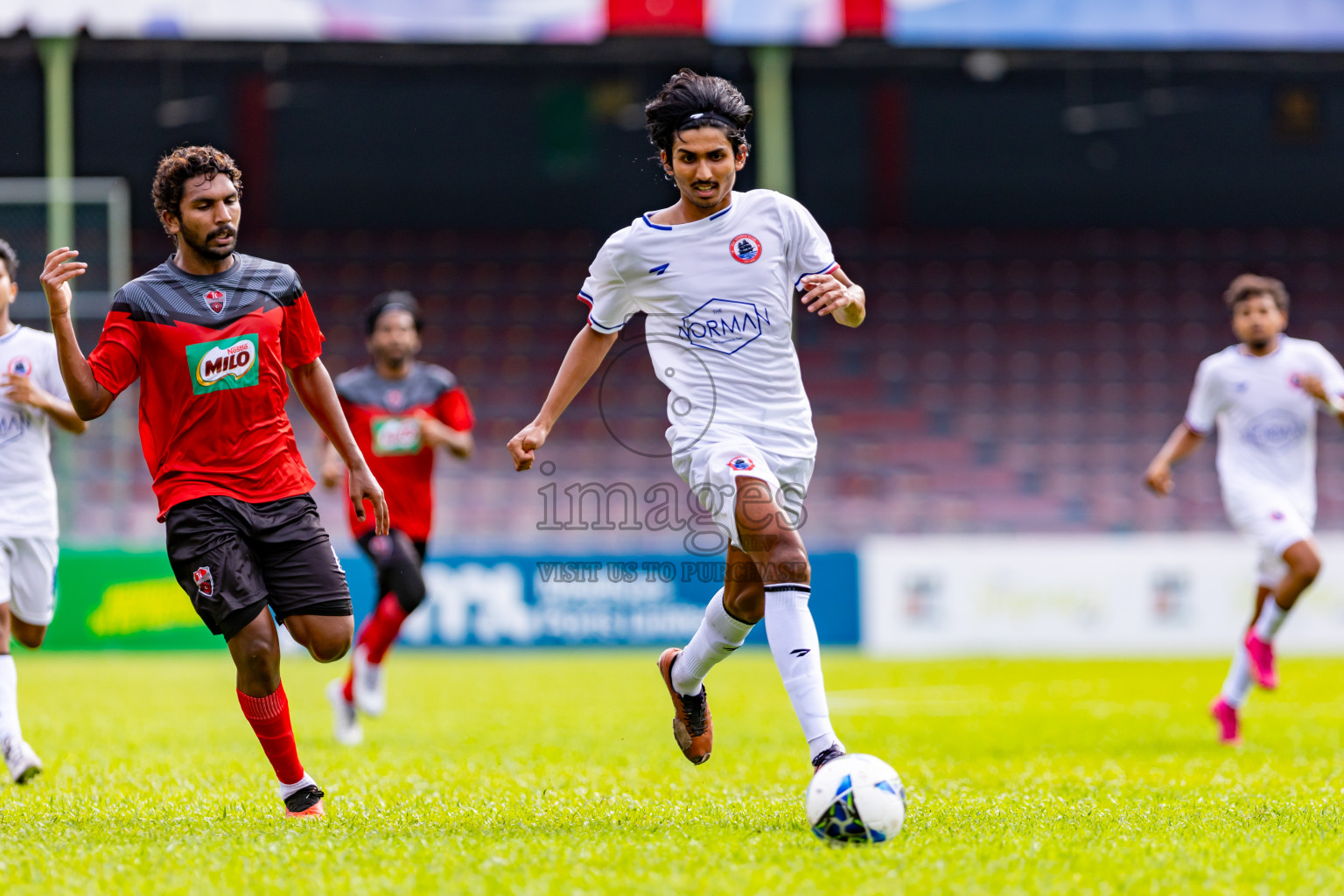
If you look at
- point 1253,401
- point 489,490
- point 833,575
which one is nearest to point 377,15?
point 489,490

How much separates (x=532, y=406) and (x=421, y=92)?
448 cm

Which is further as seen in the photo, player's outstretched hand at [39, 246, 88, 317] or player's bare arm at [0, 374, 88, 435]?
player's bare arm at [0, 374, 88, 435]

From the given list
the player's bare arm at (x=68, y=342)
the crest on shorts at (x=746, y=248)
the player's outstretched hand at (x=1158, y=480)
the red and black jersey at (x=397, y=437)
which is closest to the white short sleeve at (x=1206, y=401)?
the player's outstretched hand at (x=1158, y=480)

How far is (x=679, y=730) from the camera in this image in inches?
212

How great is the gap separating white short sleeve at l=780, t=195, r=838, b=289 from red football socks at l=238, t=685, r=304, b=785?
219 centimetres

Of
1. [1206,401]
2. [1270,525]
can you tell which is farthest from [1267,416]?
[1270,525]

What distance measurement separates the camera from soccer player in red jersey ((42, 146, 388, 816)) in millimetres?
4762

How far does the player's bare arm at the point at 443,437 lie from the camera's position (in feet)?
28.5

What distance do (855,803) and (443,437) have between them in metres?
4.98

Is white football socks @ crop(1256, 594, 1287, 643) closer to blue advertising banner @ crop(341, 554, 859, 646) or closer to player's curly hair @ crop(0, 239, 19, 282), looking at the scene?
player's curly hair @ crop(0, 239, 19, 282)

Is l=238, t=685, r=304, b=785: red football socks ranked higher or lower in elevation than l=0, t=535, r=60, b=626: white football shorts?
lower

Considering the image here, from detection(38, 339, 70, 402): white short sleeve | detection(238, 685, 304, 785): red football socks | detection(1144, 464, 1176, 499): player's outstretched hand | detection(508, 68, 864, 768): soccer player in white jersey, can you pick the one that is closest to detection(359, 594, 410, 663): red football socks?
detection(38, 339, 70, 402): white short sleeve

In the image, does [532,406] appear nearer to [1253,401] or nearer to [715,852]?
[1253,401]

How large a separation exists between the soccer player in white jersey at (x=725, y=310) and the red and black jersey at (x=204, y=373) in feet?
2.72
